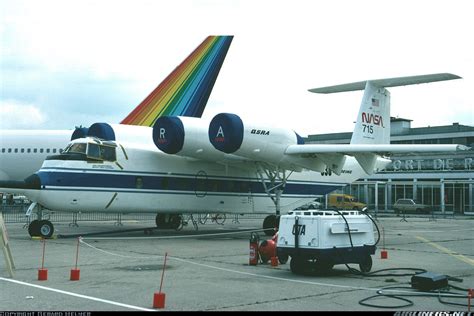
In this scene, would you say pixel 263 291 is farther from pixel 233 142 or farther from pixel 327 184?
pixel 327 184

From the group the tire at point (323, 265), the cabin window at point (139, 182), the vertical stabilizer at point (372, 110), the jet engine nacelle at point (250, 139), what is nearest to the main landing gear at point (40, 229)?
the cabin window at point (139, 182)

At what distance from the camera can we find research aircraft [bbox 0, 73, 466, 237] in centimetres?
1889

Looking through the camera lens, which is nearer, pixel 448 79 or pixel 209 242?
pixel 209 242

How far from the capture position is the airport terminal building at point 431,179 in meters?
52.9

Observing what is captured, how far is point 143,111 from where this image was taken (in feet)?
106

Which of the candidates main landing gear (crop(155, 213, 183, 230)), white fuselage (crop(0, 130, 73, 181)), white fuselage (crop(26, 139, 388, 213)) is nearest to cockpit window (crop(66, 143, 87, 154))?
white fuselage (crop(26, 139, 388, 213))

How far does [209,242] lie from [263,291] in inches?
377

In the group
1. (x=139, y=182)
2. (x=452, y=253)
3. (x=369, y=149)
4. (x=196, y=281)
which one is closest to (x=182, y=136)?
(x=139, y=182)

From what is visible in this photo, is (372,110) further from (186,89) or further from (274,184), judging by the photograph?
(186,89)

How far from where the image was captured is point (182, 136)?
66.8ft

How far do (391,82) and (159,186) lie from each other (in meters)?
10.7

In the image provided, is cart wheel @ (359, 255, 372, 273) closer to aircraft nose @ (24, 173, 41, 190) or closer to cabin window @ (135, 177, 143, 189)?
cabin window @ (135, 177, 143, 189)

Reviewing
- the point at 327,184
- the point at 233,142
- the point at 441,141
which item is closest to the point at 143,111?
the point at 327,184

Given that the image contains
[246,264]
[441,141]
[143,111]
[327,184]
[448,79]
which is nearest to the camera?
[246,264]
